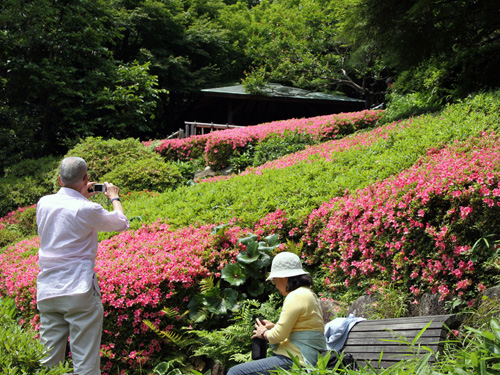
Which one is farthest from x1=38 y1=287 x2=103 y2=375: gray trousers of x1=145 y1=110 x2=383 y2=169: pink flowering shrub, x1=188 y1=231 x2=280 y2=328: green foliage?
x1=145 y1=110 x2=383 y2=169: pink flowering shrub

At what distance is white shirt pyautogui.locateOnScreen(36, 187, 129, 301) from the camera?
11.3 feet

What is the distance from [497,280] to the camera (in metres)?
3.66

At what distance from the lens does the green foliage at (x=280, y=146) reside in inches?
472

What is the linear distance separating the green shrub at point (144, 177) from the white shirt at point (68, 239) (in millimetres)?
6518

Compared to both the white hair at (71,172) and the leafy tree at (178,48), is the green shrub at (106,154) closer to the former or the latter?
the white hair at (71,172)

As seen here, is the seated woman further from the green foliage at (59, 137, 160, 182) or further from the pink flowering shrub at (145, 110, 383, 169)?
the pink flowering shrub at (145, 110, 383, 169)

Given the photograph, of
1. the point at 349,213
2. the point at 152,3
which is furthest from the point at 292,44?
the point at 349,213

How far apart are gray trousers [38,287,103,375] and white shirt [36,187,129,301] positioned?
9 cm

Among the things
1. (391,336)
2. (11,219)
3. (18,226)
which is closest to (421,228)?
(391,336)

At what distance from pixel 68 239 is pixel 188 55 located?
2749 centimetres

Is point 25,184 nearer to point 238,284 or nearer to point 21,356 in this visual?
point 238,284

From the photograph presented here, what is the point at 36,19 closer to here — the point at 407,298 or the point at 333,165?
the point at 333,165

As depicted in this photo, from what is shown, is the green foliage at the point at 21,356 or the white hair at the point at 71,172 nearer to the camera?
the green foliage at the point at 21,356

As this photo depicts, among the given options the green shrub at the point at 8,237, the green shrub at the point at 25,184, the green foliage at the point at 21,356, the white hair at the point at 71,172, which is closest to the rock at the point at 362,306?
the green foliage at the point at 21,356
